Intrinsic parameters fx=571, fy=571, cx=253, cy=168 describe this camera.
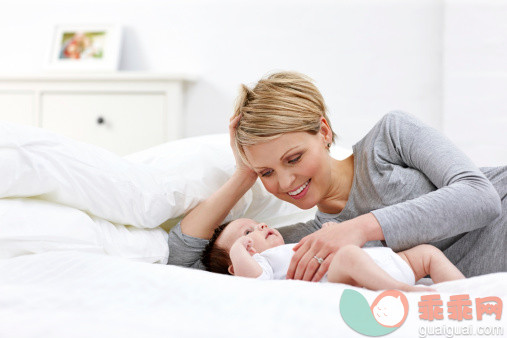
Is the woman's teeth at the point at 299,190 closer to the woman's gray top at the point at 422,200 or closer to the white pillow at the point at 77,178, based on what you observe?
the woman's gray top at the point at 422,200

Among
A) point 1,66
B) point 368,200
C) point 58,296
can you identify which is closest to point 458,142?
point 368,200

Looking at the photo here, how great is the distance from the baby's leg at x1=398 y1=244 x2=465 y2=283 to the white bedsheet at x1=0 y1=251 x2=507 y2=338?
17 cm

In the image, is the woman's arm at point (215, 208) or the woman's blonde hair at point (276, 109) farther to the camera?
the woman's arm at point (215, 208)

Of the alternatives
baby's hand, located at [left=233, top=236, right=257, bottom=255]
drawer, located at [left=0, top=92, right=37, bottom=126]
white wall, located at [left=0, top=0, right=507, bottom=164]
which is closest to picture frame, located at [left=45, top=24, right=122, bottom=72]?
white wall, located at [left=0, top=0, right=507, bottom=164]

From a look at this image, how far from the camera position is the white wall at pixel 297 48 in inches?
101

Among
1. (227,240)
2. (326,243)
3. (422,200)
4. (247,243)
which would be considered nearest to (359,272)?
(326,243)

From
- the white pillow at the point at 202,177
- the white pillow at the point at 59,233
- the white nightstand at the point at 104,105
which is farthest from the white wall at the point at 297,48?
the white pillow at the point at 59,233

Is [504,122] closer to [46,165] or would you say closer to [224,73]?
[224,73]

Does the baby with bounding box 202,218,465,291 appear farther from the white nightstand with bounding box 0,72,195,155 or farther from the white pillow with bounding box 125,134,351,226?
the white nightstand with bounding box 0,72,195,155

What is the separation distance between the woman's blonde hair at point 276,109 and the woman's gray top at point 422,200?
0.17 m

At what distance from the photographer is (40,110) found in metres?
2.70

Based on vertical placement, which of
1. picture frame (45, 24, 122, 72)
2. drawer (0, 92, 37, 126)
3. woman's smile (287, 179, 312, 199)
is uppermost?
picture frame (45, 24, 122, 72)

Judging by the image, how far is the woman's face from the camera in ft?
4.14

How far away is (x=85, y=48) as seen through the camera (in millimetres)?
2766
